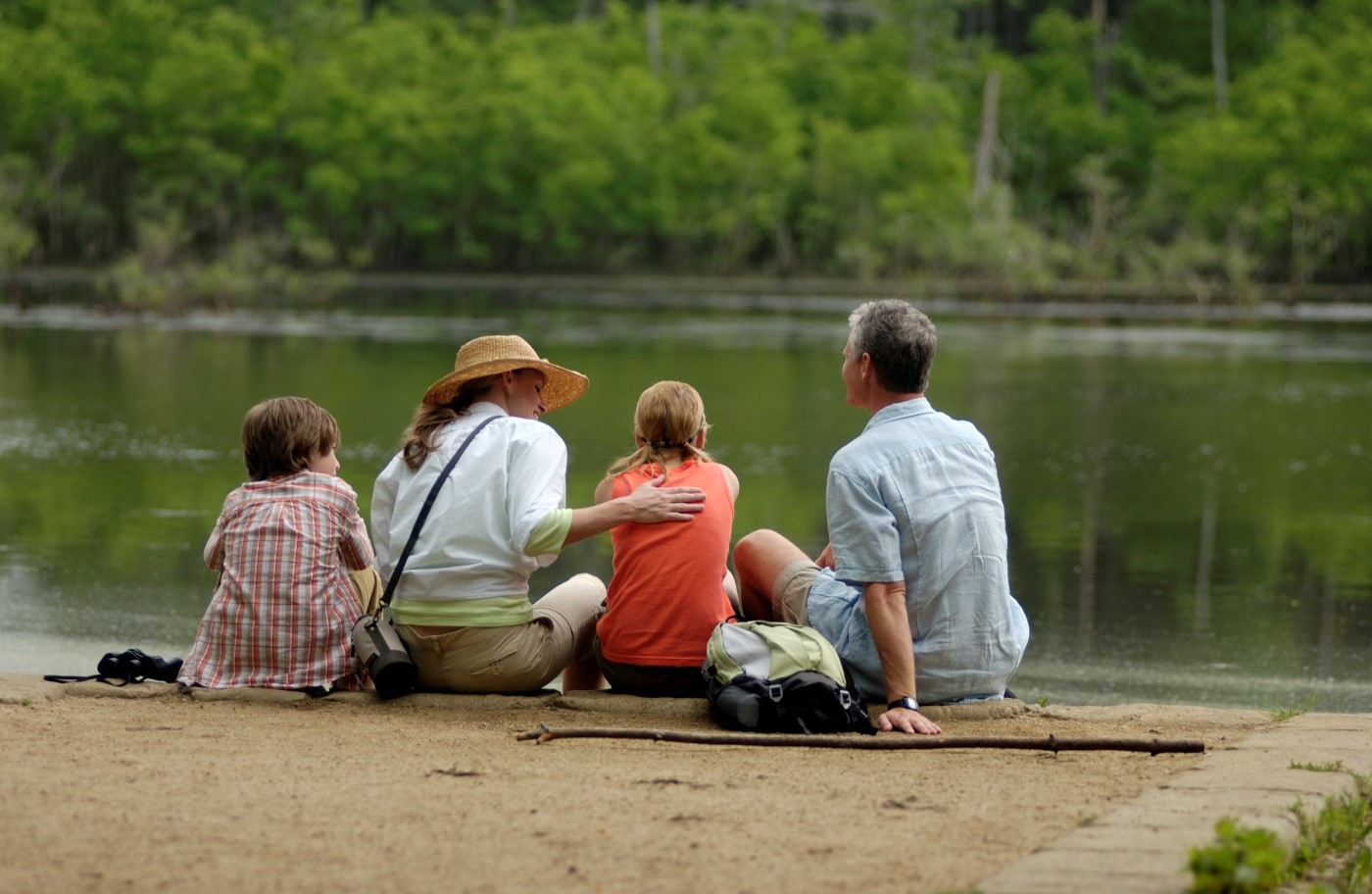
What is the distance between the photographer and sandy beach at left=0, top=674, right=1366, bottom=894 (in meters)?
3.49

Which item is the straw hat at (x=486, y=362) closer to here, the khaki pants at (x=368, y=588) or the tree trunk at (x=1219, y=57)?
the khaki pants at (x=368, y=588)

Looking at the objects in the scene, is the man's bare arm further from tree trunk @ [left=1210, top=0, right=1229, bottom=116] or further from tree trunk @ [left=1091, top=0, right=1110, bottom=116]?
tree trunk @ [left=1091, top=0, right=1110, bottom=116]

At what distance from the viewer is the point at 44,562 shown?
957 centimetres

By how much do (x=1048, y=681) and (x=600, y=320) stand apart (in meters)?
30.2

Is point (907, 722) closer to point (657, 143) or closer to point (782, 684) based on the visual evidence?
point (782, 684)

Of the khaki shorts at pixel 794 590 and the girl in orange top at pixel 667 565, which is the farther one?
the khaki shorts at pixel 794 590

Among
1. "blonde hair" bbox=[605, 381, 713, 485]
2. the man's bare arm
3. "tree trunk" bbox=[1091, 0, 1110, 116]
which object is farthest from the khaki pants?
"tree trunk" bbox=[1091, 0, 1110, 116]

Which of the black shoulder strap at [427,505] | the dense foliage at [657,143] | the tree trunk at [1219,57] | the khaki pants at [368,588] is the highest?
the tree trunk at [1219,57]

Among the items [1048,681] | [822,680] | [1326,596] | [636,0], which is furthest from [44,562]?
[636,0]

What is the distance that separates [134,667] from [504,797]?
199cm

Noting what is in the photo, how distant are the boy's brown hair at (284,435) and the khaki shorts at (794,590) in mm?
1447

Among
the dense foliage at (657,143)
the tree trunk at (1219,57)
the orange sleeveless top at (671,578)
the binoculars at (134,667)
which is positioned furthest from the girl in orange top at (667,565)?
the tree trunk at (1219,57)

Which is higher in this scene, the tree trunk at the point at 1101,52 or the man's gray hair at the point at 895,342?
the tree trunk at the point at 1101,52

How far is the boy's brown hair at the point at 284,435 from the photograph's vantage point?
5.32 meters
